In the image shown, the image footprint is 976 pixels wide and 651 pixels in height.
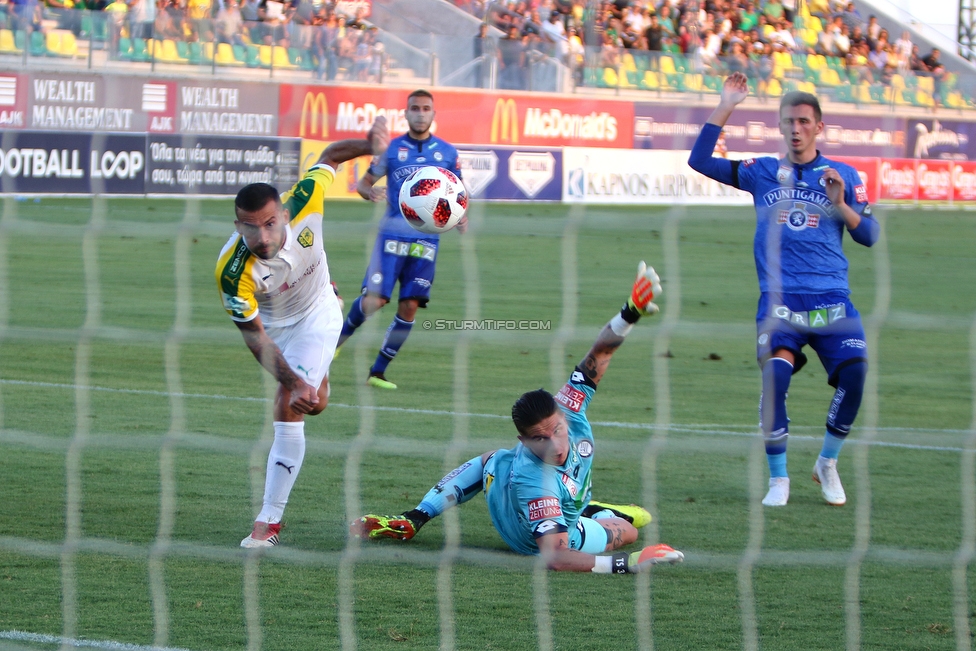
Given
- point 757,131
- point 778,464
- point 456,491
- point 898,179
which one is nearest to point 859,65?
point 898,179

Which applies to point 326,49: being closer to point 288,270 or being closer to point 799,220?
point 799,220

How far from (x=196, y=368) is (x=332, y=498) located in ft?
11.5

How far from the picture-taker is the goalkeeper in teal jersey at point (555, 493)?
4570mm

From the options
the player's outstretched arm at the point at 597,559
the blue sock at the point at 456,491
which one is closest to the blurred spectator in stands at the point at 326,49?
the blue sock at the point at 456,491

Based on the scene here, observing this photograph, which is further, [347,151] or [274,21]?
[274,21]

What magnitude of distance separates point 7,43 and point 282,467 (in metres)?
17.3

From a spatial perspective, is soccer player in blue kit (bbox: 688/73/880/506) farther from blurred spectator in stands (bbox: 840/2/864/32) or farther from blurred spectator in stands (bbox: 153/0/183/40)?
blurred spectator in stands (bbox: 840/2/864/32)

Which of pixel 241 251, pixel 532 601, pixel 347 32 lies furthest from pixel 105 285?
pixel 347 32

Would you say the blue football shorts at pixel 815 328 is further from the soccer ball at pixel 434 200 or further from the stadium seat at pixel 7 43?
the stadium seat at pixel 7 43

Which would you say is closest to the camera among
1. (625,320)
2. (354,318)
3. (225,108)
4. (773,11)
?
(625,320)

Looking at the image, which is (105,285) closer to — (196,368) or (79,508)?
(196,368)

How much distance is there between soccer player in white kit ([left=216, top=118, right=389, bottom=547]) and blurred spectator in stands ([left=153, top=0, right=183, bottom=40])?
16853 mm

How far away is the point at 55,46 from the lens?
812 inches

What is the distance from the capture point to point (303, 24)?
77.7ft
